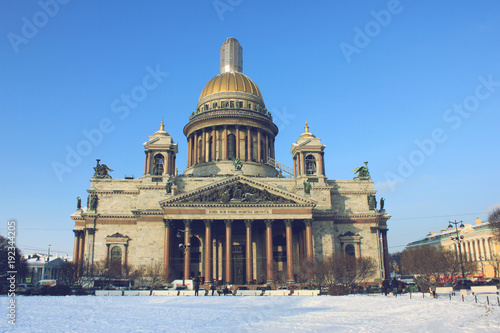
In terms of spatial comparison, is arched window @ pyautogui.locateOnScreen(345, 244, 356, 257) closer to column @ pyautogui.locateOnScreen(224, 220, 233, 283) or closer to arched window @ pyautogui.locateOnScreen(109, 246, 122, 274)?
column @ pyautogui.locateOnScreen(224, 220, 233, 283)

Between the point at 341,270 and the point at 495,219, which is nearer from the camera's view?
the point at 341,270

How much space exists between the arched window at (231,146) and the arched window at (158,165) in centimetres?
1131

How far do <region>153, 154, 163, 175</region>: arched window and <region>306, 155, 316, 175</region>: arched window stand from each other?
18892mm

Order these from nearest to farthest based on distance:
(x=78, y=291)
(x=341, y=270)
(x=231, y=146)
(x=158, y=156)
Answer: (x=78, y=291), (x=341, y=270), (x=158, y=156), (x=231, y=146)

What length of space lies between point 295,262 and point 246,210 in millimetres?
9701

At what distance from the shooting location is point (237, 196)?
47.9m

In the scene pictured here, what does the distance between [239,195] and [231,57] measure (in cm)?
3361

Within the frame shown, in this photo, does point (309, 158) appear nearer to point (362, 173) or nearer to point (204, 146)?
point (362, 173)

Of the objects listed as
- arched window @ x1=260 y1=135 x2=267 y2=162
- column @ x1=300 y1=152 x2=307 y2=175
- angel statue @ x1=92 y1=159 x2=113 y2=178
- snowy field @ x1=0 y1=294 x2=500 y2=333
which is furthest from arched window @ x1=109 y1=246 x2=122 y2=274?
snowy field @ x1=0 y1=294 x2=500 y2=333

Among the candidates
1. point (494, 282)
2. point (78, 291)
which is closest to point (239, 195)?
point (78, 291)

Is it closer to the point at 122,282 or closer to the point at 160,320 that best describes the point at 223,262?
the point at 122,282

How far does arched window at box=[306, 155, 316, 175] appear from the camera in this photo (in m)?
55.5

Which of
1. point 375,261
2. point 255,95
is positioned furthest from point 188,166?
point 375,261

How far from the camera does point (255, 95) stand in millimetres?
68938
